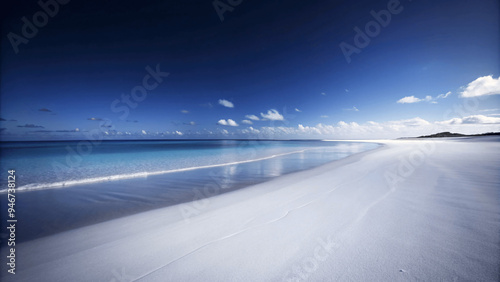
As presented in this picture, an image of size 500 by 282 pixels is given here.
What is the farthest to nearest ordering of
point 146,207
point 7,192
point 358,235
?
point 7,192
point 146,207
point 358,235

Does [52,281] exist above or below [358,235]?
below

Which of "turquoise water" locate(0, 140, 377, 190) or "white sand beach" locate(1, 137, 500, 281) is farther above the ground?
"turquoise water" locate(0, 140, 377, 190)

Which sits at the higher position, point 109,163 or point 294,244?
point 109,163

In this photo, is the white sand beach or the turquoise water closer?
the white sand beach

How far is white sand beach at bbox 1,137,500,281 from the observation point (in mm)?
2273

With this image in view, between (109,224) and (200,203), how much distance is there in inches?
91.8

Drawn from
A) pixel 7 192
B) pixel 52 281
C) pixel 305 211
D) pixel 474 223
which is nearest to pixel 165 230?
pixel 52 281

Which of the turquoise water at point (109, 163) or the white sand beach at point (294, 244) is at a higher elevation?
the turquoise water at point (109, 163)

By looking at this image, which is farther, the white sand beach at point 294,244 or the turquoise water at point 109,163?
the turquoise water at point 109,163

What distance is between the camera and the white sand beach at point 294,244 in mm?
2273

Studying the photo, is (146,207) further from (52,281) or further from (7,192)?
(7,192)

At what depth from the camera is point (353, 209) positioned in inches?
168

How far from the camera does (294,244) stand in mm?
2912

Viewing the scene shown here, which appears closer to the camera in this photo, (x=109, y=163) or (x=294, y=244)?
(x=294, y=244)
